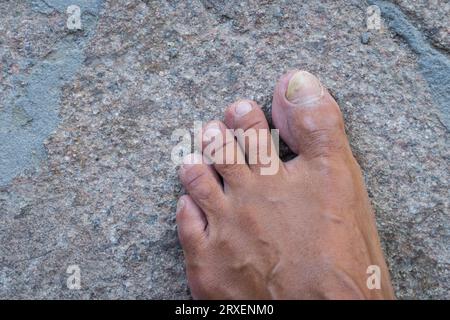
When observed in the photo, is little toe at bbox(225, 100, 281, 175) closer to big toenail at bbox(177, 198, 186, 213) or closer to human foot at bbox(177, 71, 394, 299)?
human foot at bbox(177, 71, 394, 299)

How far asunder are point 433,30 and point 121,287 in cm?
89

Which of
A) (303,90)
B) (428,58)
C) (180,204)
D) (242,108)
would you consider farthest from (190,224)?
(428,58)

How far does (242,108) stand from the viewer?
152 centimetres

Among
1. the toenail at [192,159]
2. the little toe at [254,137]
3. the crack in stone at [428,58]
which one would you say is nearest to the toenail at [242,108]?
the little toe at [254,137]

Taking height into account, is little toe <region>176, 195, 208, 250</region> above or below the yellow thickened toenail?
below

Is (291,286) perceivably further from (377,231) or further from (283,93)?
(283,93)

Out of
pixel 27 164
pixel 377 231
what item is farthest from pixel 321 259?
pixel 27 164

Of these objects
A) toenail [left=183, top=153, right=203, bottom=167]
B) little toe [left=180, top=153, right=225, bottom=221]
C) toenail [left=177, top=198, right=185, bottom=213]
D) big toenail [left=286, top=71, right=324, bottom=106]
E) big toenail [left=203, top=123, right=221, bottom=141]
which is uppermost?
big toenail [left=286, top=71, right=324, bottom=106]

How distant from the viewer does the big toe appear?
1.50 metres

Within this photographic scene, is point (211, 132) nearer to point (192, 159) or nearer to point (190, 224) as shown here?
point (192, 159)

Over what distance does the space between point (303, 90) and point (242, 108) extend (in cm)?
13

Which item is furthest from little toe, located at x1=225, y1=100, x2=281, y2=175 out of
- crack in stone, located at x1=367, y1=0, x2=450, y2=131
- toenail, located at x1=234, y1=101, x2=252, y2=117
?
crack in stone, located at x1=367, y1=0, x2=450, y2=131

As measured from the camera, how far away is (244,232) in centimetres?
150

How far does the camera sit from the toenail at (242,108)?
1521 mm
